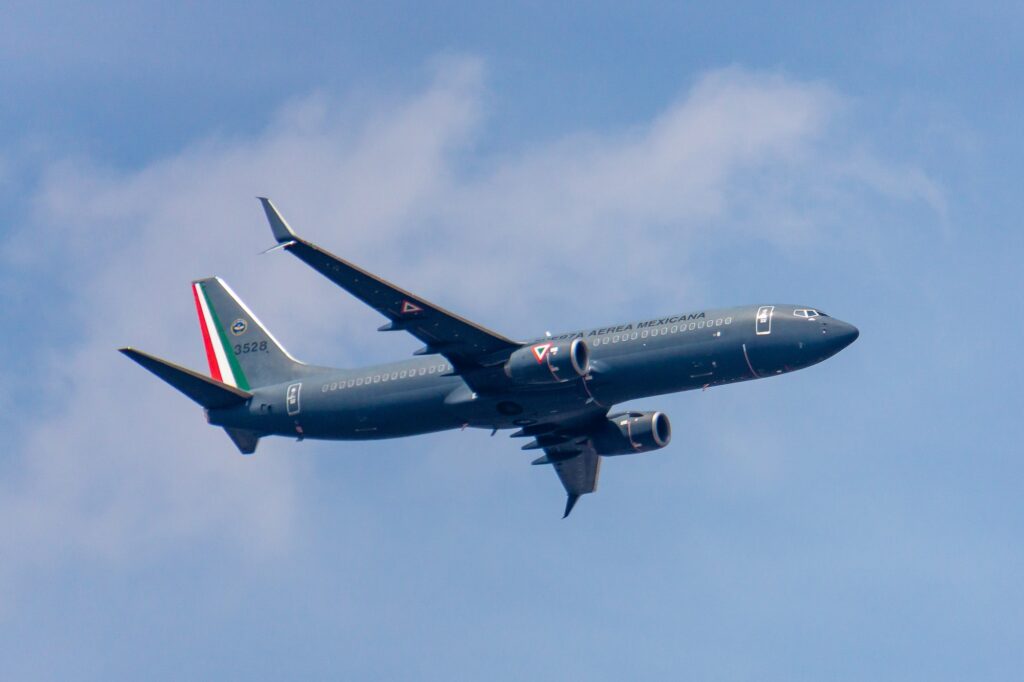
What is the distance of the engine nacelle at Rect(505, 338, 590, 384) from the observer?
67.8 meters

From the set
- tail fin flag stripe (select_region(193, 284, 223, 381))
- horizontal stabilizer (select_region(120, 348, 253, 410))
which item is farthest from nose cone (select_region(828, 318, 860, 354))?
tail fin flag stripe (select_region(193, 284, 223, 381))

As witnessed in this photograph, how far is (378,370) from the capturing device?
74.9 m

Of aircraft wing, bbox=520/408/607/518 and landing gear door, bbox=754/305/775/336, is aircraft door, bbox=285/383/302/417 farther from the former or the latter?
landing gear door, bbox=754/305/775/336

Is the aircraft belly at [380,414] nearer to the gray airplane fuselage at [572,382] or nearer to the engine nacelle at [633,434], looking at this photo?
the gray airplane fuselage at [572,382]

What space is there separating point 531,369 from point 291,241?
1305 cm

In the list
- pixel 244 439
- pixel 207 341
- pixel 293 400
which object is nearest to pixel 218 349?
pixel 207 341

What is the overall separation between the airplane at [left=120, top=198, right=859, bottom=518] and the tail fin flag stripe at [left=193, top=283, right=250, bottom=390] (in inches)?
13.2

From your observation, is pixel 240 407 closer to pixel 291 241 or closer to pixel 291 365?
pixel 291 365

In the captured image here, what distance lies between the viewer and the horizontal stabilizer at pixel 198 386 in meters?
72.9

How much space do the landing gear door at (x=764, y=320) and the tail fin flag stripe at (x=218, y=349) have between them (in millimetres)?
29465

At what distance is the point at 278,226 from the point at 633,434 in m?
24.5

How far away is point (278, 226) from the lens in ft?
206

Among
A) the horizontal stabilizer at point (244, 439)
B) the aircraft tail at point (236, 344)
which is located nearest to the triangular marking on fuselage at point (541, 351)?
the aircraft tail at point (236, 344)

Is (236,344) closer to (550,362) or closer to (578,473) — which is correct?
(578,473)
